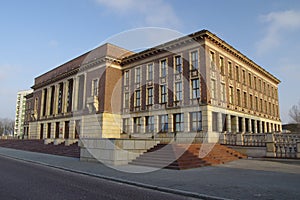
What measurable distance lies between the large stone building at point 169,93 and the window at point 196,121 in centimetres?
11

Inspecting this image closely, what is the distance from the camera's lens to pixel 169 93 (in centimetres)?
2895

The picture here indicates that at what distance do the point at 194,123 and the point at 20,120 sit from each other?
141435 millimetres

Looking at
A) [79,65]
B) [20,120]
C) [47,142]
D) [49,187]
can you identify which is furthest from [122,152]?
[20,120]

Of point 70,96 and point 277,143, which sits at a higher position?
point 70,96

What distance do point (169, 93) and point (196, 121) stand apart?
211 inches

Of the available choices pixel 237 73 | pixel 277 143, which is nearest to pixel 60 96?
pixel 237 73

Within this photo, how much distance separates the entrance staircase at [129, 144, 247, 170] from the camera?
15.6 metres

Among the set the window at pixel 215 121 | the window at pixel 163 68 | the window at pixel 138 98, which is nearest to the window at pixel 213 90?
the window at pixel 215 121

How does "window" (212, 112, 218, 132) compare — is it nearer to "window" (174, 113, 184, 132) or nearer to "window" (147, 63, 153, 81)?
"window" (174, 113, 184, 132)

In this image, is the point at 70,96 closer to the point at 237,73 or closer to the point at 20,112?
the point at 237,73

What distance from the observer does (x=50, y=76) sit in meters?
51.5

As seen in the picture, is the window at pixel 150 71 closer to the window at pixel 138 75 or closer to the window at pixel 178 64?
the window at pixel 138 75

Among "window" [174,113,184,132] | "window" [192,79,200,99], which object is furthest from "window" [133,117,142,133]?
"window" [192,79,200,99]

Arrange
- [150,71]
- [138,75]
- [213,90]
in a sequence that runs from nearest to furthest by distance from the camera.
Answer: [213,90], [150,71], [138,75]
